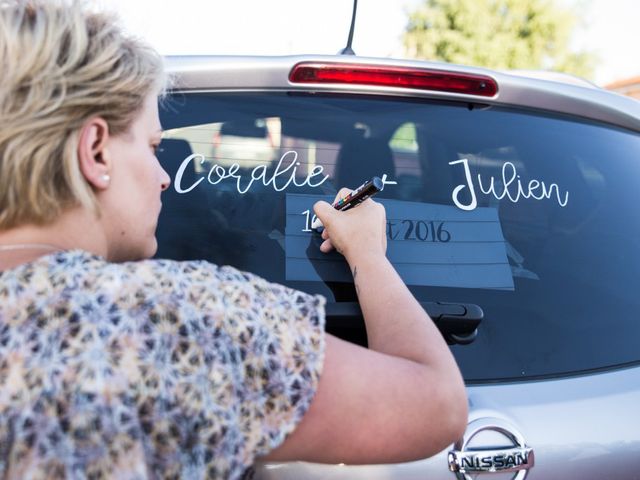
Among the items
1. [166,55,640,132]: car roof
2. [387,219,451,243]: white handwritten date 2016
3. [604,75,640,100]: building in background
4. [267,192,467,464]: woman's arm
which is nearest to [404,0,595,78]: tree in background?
[604,75,640,100]: building in background

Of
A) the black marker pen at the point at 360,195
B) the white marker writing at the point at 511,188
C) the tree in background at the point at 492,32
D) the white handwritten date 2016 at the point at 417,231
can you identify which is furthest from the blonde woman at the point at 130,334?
the tree in background at the point at 492,32

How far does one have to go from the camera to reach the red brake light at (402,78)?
5.93 ft

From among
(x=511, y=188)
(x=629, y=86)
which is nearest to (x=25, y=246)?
(x=511, y=188)

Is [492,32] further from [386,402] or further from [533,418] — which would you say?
[386,402]

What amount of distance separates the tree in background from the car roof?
60.8ft

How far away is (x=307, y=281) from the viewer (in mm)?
1613

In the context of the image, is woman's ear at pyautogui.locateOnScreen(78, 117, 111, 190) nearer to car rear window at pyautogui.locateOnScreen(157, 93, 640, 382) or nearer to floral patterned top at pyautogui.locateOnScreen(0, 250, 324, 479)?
floral patterned top at pyautogui.locateOnScreen(0, 250, 324, 479)

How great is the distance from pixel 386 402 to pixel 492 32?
69.4 feet

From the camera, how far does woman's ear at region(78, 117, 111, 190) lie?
1125mm

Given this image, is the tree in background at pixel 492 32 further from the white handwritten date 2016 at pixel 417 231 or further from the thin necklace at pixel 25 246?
the thin necklace at pixel 25 246

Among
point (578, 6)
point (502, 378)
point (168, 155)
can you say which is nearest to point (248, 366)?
point (502, 378)

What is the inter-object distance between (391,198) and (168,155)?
1.92 ft

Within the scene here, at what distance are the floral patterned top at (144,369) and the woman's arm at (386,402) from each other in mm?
45

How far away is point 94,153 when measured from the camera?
1.15 metres
